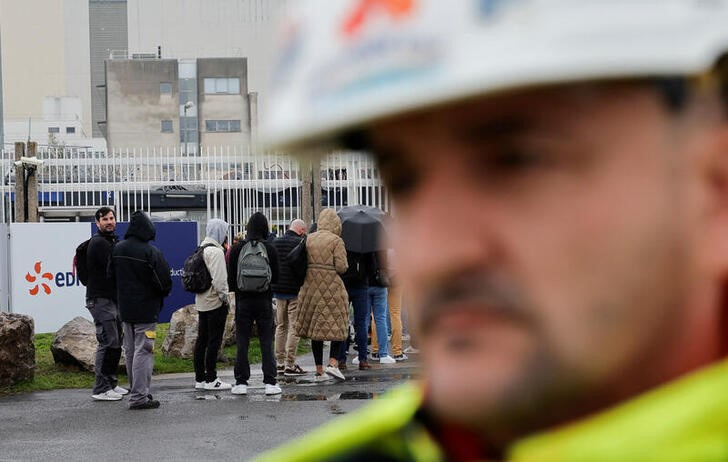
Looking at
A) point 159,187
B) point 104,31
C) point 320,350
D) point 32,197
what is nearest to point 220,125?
point 104,31

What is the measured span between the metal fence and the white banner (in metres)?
2.47

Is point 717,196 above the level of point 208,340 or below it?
above

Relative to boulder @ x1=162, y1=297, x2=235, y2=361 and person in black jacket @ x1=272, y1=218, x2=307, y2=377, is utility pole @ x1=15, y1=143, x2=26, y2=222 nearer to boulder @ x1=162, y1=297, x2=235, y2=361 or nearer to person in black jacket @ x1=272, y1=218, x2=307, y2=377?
boulder @ x1=162, y1=297, x2=235, y2=361

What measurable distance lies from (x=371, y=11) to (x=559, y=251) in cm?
22

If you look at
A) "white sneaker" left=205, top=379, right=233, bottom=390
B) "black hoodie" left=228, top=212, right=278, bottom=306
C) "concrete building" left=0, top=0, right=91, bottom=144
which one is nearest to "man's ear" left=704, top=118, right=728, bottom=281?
"black hoodie" left=228, top=212, right=278, bottom=306

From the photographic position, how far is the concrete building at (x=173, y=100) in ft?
204

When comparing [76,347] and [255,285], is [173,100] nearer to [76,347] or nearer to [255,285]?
[76,347]

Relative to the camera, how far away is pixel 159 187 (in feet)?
58.9

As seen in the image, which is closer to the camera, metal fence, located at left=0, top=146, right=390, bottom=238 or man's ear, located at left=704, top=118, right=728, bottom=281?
man's ear, located at left=704, top=118, right=728, bottom=281

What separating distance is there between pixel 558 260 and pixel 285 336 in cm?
1101

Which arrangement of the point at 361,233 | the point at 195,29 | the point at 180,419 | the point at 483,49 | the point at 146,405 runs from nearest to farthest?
the point at 483,49 → the point at 180,419 → the point at 146,405 → the point at 361,233 → the point at 195,29

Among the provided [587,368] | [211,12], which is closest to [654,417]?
[587,368]

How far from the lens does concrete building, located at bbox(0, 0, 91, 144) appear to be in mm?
85688

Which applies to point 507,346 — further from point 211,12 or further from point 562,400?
point 211,12
